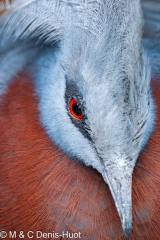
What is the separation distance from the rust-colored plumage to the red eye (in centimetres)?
26

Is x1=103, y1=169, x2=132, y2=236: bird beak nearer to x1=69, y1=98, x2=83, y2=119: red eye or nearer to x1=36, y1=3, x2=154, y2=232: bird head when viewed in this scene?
x1=36, y1=3, x2=154, y2=232: bird head

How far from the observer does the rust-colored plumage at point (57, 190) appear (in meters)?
2.43

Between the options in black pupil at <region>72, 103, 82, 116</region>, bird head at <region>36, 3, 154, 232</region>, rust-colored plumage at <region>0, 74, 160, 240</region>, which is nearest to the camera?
bird head at <region>36, 3, 154, 232</region>

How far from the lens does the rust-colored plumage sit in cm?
243

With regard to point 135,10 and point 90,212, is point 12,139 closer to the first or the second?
point 90,212

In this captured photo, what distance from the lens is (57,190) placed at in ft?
7.97

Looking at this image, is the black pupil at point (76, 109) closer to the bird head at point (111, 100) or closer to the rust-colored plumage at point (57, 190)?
the bird head at point (111, 100)

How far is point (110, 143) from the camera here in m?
2.10

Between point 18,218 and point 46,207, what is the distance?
149 millimetres

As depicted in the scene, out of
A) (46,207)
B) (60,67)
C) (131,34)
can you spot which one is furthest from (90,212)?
(131,34)

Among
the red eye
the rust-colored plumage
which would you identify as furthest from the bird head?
the rust-colored plumage

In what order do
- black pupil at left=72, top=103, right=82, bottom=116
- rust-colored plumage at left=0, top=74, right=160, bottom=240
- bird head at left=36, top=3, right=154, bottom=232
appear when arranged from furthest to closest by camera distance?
rust-colored plumage at left=0, top=74, right=160, bottom=240 < black pupil at left=72, top=103, right=82, bottom=116 < bird head at left=36, top=3, right=154, bottom=232

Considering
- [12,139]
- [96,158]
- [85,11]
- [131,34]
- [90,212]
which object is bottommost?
[90,212]

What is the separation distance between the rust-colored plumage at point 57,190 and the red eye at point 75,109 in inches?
10.4
